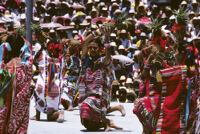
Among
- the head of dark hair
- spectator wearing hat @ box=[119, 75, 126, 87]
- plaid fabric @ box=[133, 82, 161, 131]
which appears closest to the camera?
the head of dark hair

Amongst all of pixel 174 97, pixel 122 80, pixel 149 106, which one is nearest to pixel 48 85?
pixel 149 106

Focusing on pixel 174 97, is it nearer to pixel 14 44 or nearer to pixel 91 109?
pixel 14 44

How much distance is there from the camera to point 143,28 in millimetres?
15148

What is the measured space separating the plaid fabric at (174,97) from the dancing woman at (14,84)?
5.57 feet

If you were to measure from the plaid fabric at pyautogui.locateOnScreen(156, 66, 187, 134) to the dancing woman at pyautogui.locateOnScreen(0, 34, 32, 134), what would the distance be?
5.57 ft

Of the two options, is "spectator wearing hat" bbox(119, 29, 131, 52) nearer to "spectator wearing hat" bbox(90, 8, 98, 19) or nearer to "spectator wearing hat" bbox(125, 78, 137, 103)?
"spectator wearing hat" bbox(125, 78, 137, 103)

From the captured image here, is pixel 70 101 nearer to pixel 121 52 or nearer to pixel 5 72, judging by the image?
pixel 121 52

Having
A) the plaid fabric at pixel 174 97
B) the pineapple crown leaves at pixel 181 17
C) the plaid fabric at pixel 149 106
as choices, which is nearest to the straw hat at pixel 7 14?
the plaid fabric at pixel 149 106

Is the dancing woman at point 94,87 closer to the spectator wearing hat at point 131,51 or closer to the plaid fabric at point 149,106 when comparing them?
the plaid fabric at point 149,106

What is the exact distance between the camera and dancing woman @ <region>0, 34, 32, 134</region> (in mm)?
6512

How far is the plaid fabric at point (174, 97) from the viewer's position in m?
6.12

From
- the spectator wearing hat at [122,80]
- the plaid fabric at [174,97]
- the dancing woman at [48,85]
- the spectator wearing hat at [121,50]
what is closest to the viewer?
the plaid fabric at [174,97]

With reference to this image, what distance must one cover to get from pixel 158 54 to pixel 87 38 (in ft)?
8.42

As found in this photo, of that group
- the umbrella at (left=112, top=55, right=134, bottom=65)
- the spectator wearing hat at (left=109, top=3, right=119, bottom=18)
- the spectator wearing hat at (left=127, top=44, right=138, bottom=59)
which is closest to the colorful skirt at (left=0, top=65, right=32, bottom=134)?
the umbrella at (left=112, top=55, right=134, bottom=65)
